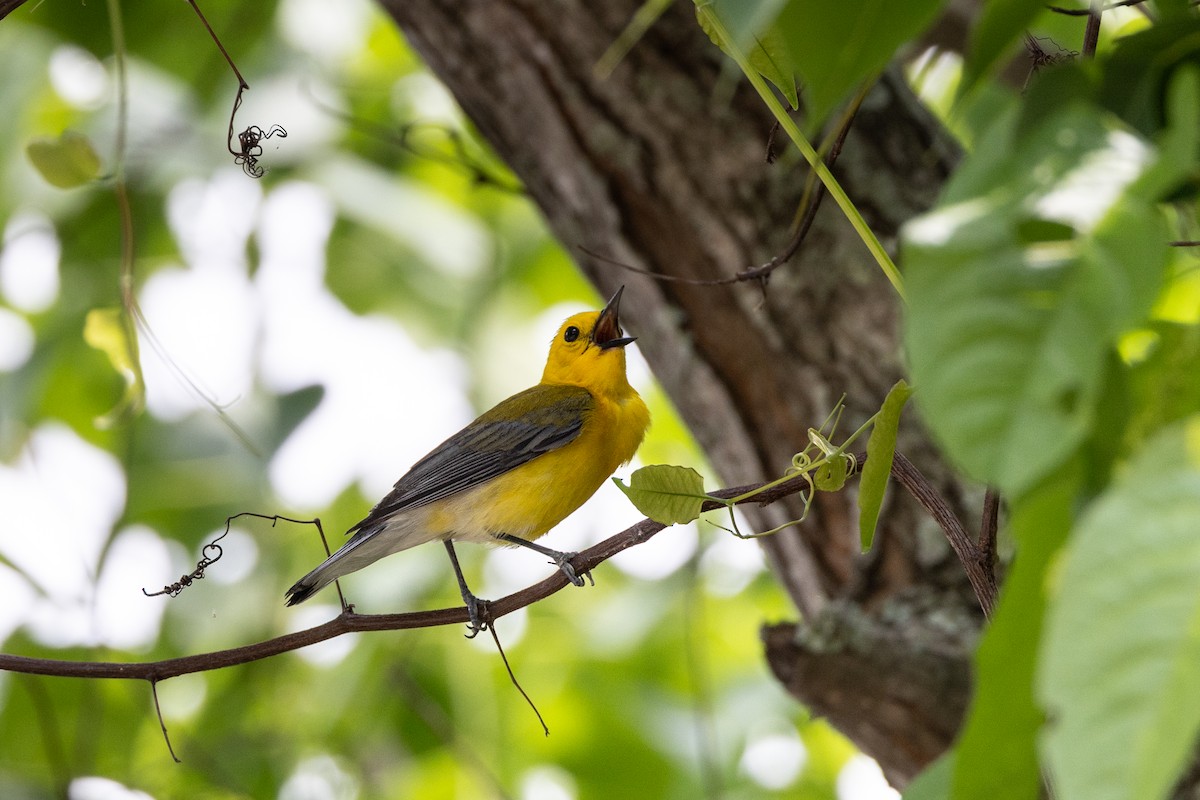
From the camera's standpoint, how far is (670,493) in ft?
5.29

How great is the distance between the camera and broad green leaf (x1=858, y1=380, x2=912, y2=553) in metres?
1.22

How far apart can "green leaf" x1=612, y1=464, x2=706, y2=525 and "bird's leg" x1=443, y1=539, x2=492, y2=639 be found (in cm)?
56

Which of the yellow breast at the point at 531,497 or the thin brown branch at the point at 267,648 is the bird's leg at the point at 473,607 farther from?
the thin brown branch at the point at 267,648

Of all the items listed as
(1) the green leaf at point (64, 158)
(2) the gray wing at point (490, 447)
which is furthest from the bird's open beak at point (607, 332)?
(1) the green leaf at point (64, 158)

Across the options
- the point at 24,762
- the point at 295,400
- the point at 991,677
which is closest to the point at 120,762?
the point at 24,762

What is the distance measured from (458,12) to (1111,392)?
2.93 meters

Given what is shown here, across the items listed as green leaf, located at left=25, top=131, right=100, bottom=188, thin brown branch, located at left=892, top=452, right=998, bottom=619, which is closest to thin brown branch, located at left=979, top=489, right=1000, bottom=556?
thin brown branch, located at left=892, top=452, right=998, bottom=619

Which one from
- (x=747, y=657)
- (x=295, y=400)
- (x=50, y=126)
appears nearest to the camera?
(x=295, y=400)

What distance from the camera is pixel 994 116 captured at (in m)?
0.82

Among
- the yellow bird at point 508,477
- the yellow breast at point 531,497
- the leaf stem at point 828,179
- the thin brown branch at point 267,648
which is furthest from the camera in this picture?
the yellow breast at point 531,497

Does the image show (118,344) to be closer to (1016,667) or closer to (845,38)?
(845,38)

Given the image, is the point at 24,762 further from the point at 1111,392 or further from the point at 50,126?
the point at 1111,392

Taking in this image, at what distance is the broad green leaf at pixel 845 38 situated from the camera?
86 cm

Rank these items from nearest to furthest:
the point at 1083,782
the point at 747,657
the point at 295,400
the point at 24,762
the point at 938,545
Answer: the point at 1083,782 → the point at 938,545 → the point at 295,400 → the point at 24,762 → the point at 747,657
